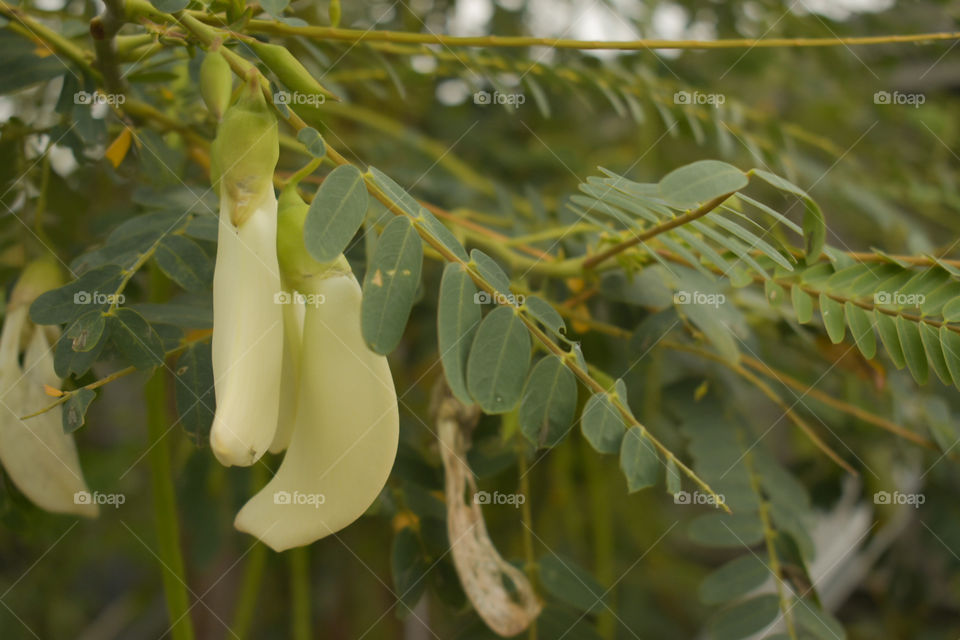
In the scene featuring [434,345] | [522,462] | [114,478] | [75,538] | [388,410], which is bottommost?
[75,538]

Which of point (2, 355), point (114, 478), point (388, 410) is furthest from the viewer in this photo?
point (114, 478)

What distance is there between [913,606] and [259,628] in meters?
0.75

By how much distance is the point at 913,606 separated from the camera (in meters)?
0.78

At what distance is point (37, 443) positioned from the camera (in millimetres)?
394

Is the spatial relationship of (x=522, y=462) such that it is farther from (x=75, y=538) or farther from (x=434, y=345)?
(x=75, y=538)

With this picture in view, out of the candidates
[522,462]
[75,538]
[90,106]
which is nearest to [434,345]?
[522,462]
